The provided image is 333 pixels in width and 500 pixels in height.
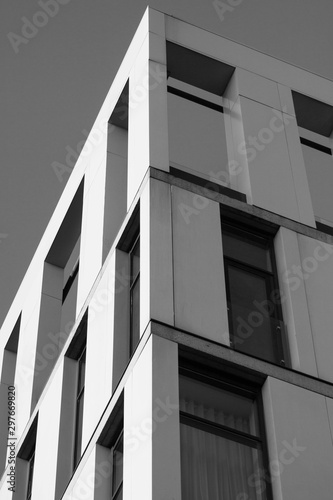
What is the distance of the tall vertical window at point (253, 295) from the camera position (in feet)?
67.2

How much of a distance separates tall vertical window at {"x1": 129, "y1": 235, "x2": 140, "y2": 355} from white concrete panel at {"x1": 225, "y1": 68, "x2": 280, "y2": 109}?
5471 millimetres

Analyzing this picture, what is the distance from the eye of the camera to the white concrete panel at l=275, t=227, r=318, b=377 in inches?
800

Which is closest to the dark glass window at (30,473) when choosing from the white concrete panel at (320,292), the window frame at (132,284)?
the window frame at (132,284)

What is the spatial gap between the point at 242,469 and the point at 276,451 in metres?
0.63

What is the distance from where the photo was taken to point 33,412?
1035 inches

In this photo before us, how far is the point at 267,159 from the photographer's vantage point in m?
24.6

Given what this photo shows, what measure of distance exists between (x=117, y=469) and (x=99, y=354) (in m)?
2.97

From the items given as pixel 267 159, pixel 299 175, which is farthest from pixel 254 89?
pixel 299 175

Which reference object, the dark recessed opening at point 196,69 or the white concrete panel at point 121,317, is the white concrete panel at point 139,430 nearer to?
the white concrete panel at point 121,317

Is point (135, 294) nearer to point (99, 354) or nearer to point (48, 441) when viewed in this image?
point (99, 354)

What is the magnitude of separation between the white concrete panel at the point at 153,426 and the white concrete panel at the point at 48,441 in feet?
14.8

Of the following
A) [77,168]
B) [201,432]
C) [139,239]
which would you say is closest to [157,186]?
[139,239]

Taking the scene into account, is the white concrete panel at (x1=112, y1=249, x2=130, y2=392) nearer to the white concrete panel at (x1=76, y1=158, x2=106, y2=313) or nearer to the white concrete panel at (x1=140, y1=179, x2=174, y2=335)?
the white concrete panel at (x1=140, y1=179, x2=174, y2=335)

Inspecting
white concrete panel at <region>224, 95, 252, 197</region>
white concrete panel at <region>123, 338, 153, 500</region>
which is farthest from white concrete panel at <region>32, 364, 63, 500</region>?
white concrete panel at <region>224, 95, 252, 197</region>
